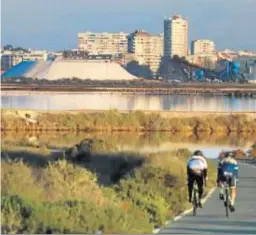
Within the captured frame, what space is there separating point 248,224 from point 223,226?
495 millimetres

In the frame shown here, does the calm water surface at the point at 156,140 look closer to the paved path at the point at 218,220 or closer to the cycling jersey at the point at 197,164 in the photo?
the paved path at the point at 218,220

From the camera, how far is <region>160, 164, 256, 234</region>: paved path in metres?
14.0

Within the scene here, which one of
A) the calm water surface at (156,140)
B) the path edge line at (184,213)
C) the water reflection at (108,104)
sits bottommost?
the path edge line at (184,213)

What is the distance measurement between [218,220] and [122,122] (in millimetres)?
49716

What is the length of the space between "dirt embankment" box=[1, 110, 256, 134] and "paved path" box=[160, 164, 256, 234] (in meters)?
44.0

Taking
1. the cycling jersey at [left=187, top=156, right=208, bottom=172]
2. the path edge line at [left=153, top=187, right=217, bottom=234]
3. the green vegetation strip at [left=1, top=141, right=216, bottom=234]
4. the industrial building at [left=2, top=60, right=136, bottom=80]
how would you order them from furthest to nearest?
the industrial building at [left=2, top=60, right=136, bottom=80] → the cycling jersey at [left=187, top=156, right=208, bottom=172] → the path edge line at [left=153, top=187, right=217, bottom=234] → the green vegetation strip at [left=1, top=141, right=216, bottom=234]

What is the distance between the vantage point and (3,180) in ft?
51.8

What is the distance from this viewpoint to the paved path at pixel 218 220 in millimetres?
14000

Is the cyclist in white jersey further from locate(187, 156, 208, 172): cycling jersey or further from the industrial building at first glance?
the industrial building

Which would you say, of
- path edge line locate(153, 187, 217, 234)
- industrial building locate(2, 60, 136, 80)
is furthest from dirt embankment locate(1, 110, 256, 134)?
industrial building locate(2, 60, 136, 80)

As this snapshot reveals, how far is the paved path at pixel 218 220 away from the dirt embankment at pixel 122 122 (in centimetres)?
4396

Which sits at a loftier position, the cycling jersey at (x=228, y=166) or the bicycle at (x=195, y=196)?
the cycling jersey at (x=228, y=166)

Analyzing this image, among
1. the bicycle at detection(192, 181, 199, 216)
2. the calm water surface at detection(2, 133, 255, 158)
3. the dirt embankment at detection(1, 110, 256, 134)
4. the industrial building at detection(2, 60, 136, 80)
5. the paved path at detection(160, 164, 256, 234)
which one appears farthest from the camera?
the industrial building at detection(2, 60, 136, 80)

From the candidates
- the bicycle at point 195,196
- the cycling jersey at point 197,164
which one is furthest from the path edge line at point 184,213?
the cycling jersey at point 197,164
